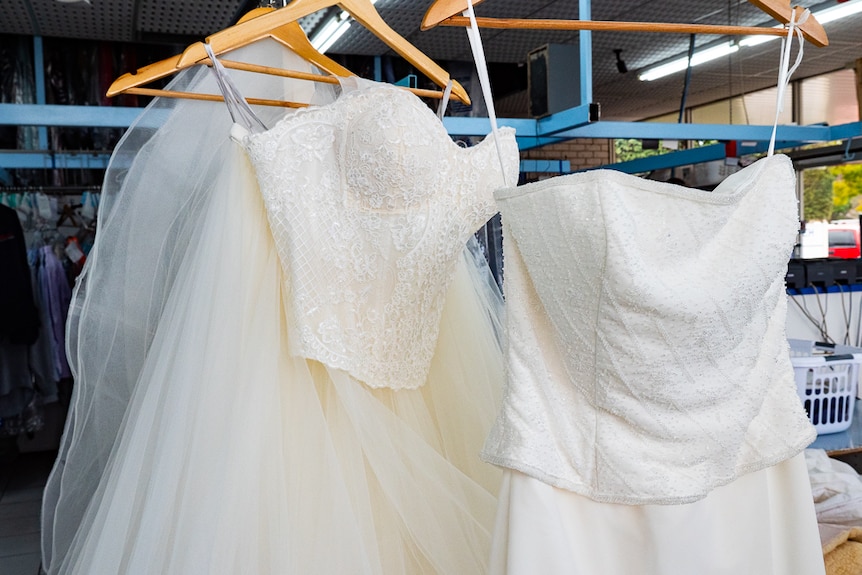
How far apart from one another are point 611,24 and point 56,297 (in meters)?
3.13

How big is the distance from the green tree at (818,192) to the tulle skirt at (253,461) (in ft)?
29.4

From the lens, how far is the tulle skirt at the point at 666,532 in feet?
2.87

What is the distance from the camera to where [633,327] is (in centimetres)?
86

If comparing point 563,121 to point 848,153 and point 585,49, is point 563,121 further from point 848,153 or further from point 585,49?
point 848,153

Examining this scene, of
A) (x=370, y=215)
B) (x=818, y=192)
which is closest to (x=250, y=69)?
(x=370, y=215)

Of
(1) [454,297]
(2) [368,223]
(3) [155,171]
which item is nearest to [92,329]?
(3) [155,171]

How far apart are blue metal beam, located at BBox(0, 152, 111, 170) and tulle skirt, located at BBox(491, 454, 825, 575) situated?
9.68 feet

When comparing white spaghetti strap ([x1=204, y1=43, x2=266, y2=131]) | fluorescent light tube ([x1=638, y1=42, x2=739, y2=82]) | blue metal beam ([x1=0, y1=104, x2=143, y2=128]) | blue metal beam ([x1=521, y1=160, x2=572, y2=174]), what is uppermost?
fluorescent light tube ([x1=638, y1=42, x2=739, y2=82])

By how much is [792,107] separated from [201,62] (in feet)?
29.6

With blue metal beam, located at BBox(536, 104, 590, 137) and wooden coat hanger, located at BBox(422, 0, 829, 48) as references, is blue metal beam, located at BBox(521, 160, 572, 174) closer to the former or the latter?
blue metal beam, located at BBox(536, 104, 590, 137)

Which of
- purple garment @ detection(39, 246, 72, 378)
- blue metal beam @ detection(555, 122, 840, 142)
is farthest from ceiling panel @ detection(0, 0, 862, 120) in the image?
purple garment @ detection(39, 246, 72, 378)

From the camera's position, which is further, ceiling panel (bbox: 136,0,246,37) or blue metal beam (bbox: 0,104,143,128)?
ceiling panel (bbox: 136,0,246,37)

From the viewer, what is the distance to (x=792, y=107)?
28.4ft

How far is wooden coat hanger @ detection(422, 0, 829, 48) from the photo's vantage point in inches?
40.9
